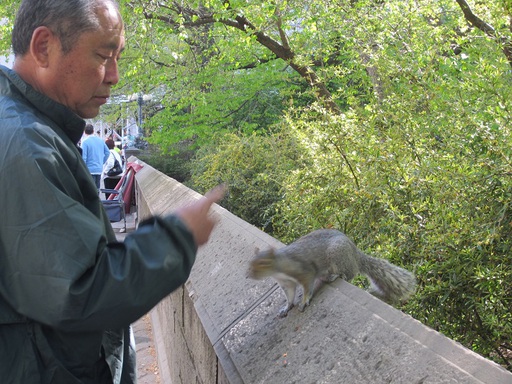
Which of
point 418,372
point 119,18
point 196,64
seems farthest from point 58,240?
point 196,64

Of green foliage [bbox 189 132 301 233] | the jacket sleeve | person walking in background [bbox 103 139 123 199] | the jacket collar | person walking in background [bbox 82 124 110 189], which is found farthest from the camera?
person walking in background [bbox 103 139 123 199]

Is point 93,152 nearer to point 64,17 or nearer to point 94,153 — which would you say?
point 94,153

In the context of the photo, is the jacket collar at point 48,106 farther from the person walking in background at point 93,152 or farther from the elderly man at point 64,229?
the person walking in background at point 93,152

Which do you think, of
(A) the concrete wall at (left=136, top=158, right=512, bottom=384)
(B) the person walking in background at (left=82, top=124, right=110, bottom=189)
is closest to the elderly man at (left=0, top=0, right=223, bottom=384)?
(A) the concrete wall at (left=136, top=158, right=512, bottom=384)

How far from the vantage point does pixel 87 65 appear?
4.99ft

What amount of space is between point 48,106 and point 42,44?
15 cm

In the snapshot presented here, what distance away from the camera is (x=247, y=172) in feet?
26.0

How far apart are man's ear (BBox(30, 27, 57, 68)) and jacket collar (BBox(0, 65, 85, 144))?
0.24ft

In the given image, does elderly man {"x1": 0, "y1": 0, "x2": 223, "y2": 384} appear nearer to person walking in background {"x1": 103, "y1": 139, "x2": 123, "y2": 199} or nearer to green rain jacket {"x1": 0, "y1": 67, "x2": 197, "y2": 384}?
green rain jacket {"x1": 0, "y1": 67, "x2": 197, "y2": 384}

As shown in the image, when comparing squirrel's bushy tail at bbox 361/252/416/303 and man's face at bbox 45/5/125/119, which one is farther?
squirrel's bushy tail at bbox 361/252/416/303

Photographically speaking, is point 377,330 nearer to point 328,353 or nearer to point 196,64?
point 328,353

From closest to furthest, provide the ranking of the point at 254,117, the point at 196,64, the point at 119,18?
the point at 119,18 → the point at 196,64 → the point at 254,117

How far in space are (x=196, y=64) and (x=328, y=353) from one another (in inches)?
477

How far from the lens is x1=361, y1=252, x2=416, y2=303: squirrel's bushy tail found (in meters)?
2.94
